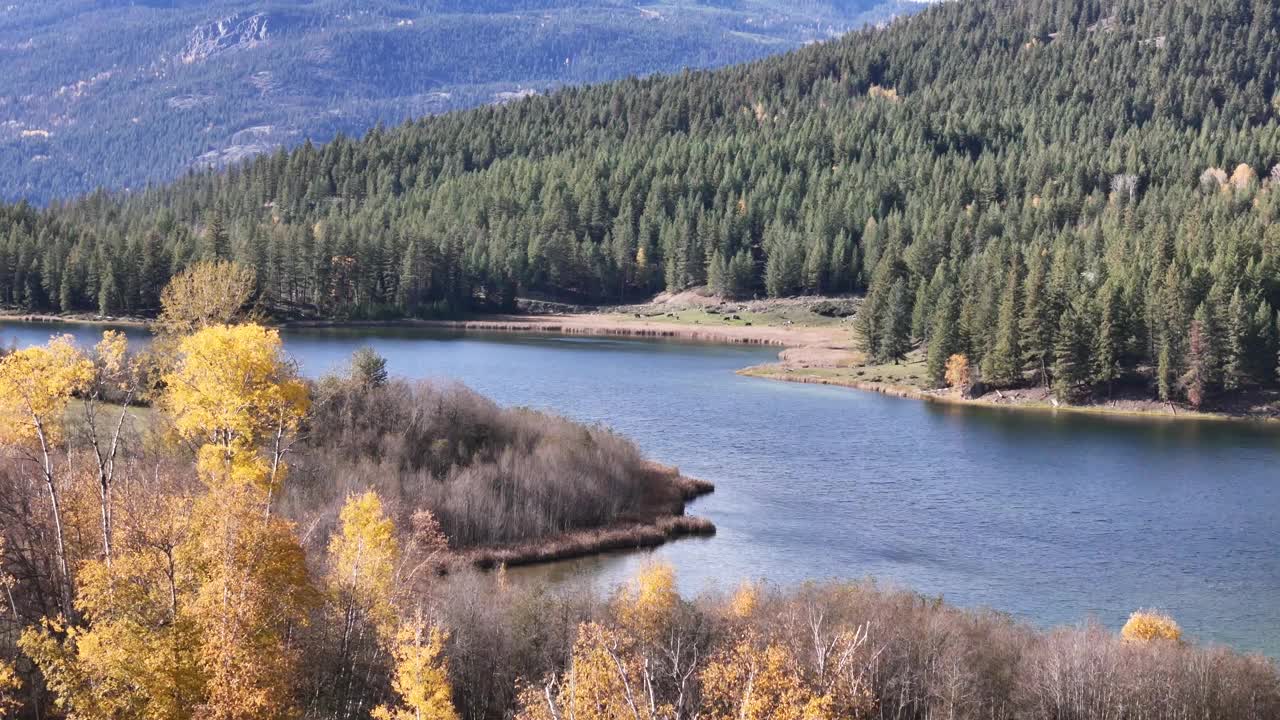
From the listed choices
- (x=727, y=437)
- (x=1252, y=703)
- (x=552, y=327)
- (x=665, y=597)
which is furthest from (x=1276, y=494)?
(x=552, y=327)

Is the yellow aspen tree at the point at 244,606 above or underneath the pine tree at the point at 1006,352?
underneath

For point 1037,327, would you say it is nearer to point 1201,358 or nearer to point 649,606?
point 1201,358

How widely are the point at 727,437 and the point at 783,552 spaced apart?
105 feet

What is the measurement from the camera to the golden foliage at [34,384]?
39.2 metres

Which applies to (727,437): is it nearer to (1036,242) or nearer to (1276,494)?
(1276,494)

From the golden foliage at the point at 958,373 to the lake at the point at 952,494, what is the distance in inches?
231

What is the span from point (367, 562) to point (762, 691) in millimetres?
15188

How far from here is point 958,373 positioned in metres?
122

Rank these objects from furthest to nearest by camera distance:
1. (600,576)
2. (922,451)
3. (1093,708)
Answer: (922,451), (600,576), (1093,708)

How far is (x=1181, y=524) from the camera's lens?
237 ft

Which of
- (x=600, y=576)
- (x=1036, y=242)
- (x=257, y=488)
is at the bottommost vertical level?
(x=600, y=576)

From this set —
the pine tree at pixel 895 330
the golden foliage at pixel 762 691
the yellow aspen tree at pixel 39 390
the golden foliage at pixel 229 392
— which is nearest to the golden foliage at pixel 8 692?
the yellow aspen tree at pixel 39 390

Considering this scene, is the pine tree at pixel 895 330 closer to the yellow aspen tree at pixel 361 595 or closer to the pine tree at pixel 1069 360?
the pine tree at pixel 1069 360

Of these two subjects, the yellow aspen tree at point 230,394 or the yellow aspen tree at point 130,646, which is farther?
the yellow aspen tree at point 230,394
